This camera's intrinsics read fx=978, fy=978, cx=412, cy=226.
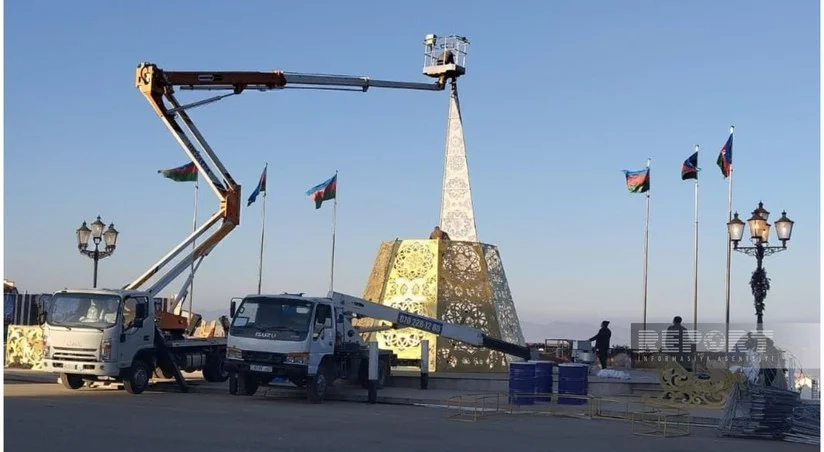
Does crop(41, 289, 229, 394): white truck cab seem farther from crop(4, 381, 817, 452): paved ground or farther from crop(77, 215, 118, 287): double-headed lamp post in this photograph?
crop(77, 215, 118, 287): double-headed lamp post

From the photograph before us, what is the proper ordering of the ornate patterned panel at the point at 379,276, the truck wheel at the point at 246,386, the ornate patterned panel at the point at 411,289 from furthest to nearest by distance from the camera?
the ornate patterned panel at the point at 379,276 < the ornate patterned panel at the point at 411,289 < the truck wheel at the point at 246,386

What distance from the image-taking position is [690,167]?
31500mm

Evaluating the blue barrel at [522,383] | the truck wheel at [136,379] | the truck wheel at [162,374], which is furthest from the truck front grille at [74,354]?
the blue barrel at [522,383]

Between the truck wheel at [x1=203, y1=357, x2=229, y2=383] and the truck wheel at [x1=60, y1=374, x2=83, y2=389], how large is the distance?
358cm

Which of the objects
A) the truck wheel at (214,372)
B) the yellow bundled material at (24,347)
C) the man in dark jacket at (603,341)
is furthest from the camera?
the yellow bundled material at (24,347)

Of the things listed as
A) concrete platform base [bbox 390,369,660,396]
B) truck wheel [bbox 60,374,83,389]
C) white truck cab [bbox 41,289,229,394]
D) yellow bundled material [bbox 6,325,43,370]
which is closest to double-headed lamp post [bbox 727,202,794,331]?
concrete platform base [bbox 390,369,660,396]

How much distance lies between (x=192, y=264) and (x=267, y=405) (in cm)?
811

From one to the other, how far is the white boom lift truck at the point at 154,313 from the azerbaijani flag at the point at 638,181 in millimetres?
9442

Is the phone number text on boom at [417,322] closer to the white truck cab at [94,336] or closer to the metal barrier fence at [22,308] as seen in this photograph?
the white truck cab at [94,336]

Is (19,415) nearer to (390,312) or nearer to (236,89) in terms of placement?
(390,312)

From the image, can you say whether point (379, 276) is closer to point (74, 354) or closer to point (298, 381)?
point (298, 381)

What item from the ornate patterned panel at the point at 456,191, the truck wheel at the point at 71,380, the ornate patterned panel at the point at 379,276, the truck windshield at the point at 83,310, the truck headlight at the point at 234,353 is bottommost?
the truck wheel at the point at 71,380

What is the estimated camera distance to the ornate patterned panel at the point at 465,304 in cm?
2702

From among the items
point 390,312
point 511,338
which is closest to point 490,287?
point 511,338
